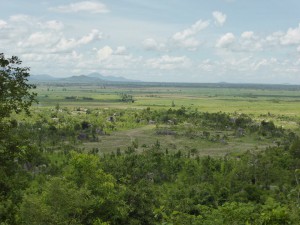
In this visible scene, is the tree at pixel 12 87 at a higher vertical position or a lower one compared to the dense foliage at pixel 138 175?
higher

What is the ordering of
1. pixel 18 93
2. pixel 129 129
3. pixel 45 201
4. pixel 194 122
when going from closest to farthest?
pixel 18 93, pixel 45 201, pixel 129 129, pixel 194 122

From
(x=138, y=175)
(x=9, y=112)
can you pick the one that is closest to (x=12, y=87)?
(x=9, y=112)

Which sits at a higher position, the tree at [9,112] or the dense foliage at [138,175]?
the tree at [9,112]

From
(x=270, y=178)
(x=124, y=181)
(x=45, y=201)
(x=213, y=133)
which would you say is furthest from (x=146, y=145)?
(x=45, y=201)

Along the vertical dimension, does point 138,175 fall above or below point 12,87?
below

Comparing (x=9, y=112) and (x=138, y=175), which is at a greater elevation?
(x=9, y=112)

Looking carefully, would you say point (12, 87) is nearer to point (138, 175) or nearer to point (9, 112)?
point (9, 112)

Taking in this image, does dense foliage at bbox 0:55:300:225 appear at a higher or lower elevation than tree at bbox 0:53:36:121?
lower

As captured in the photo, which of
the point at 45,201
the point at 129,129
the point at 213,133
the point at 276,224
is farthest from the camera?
the point at 129,129

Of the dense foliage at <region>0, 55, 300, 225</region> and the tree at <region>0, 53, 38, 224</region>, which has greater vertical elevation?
the tree at <region>0, 53, 38, 224</region>

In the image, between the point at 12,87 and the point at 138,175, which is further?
the point at 138,175

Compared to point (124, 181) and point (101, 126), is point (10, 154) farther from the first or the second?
point (101, 126)
